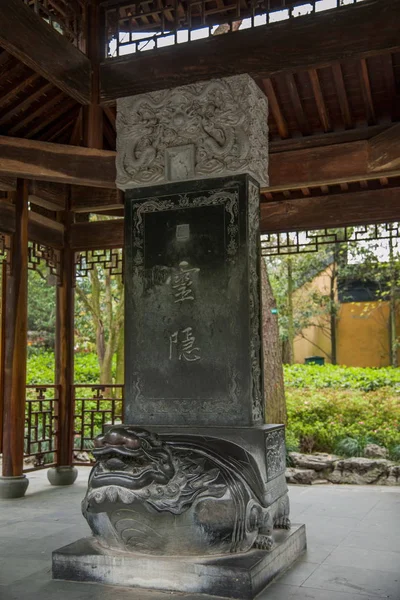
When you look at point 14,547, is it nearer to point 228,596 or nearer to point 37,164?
point 228,596

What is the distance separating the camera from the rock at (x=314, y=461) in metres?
7.48

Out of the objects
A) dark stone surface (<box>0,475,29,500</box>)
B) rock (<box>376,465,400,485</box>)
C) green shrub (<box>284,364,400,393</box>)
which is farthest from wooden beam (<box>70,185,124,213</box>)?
green shrub (<box>284,364,400,393</box>)

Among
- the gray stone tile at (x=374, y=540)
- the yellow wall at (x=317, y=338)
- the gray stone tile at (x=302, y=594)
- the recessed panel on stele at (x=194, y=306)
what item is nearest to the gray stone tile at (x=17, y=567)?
the recessed panel on stele at (x=194, y=306)

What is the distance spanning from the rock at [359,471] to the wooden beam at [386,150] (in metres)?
3.56

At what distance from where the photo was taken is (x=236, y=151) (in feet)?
13.8

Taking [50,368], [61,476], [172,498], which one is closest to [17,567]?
[172,498]

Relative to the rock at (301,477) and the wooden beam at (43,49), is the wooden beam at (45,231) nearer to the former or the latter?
the wooden beam at (43,49)

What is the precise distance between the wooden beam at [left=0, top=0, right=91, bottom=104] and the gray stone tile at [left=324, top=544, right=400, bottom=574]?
377cm

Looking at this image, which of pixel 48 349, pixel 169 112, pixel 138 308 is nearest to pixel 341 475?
pixel 138 308

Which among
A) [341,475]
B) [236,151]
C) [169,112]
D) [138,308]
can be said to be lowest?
[341,475]

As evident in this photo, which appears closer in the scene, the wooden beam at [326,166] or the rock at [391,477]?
the wooden beam at [326,166]

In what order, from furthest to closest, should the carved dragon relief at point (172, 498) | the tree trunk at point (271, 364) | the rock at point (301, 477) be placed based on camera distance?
the tree trunk at point (271, 364)
the rock at point (301, 477)
the carved dragon relief at point (172, 498)

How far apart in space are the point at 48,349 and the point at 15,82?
11862 mm

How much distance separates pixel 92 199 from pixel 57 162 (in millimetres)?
2056
